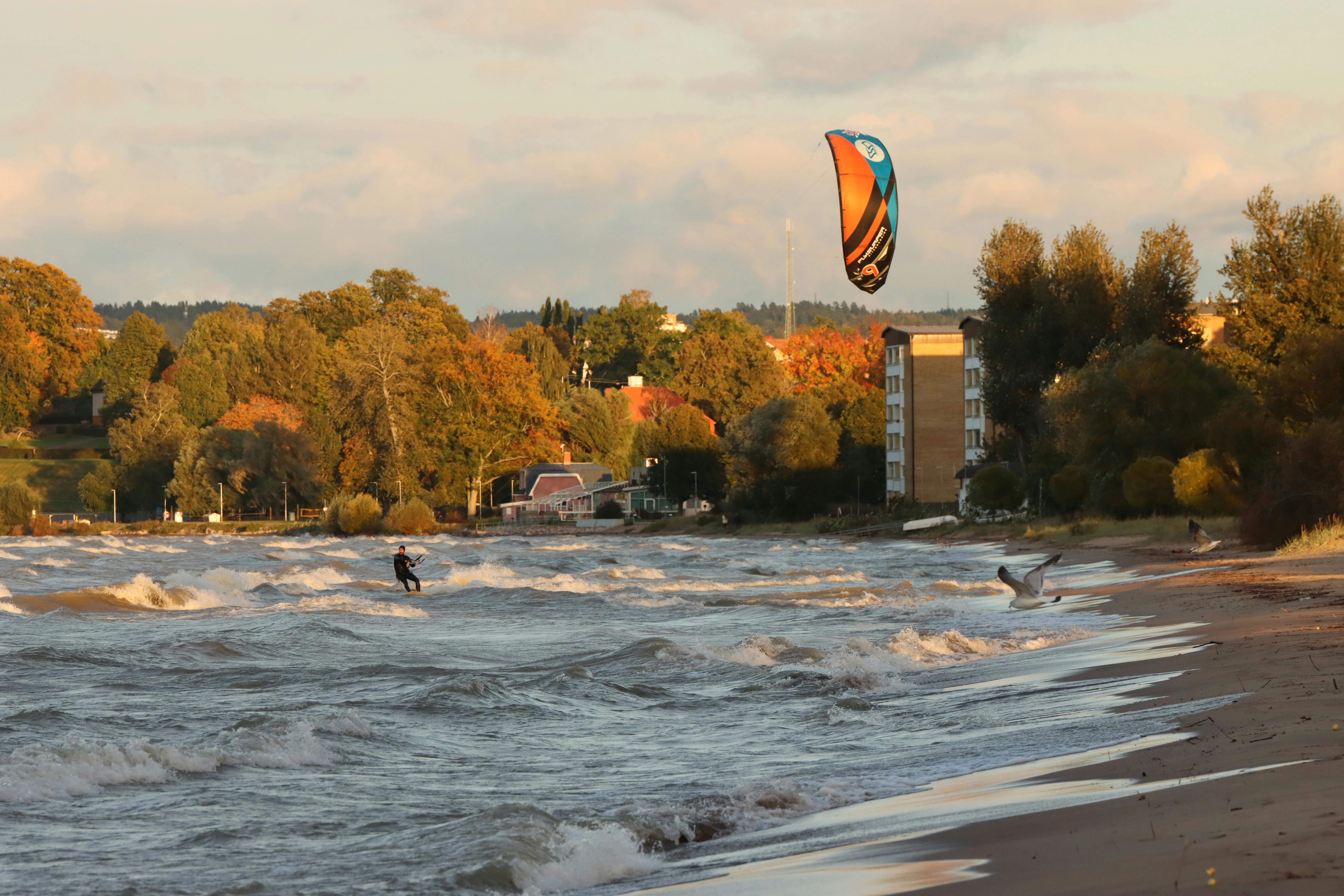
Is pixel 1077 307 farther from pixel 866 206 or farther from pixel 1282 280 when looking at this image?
pixel 866 206

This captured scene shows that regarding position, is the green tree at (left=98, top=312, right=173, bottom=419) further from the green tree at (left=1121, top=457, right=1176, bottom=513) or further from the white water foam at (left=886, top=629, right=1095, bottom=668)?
the white water foam at (left=886, top=629, right=1095, bottom=668)

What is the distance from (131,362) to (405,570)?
113891mm

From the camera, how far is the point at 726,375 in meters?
121

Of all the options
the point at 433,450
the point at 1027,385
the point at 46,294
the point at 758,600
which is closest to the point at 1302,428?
the point at 758,600

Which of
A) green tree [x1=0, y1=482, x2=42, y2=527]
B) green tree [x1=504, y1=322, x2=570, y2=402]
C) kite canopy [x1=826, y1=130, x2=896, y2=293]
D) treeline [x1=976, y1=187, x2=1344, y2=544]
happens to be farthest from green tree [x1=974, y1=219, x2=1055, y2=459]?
green tree [x1=0, y1=482, x2=42, y2=527]

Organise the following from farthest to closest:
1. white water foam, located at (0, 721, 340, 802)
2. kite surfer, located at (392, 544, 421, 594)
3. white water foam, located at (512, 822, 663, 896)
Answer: kite surfer, located at (392, 544, 421, 594)
white water foam, located at (0, 721, 340, 802)
white water foam, located at (512, 822, 663, 896)

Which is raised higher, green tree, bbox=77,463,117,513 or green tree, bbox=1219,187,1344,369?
green tree, bbox=1219,187,1344,369

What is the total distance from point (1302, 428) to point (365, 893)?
3480cm

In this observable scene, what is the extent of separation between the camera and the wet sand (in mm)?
4910

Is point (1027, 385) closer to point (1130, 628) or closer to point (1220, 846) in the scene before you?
point (1130, 628)

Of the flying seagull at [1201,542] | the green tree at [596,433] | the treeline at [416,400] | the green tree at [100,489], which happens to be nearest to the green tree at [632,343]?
the treeline at [416,400]

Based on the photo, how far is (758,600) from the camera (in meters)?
29.1

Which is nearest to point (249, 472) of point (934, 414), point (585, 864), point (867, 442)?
point (867, 442)

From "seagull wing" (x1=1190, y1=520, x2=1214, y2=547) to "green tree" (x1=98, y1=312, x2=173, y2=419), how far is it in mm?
116644
